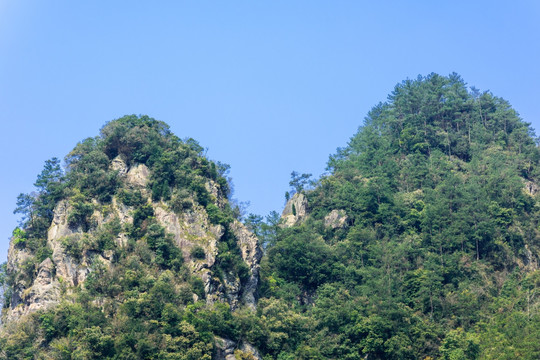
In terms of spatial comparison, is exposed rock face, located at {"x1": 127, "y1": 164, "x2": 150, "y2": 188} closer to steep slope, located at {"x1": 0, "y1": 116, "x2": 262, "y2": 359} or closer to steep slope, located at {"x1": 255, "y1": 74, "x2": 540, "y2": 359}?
steep slope, located at {"x1": 0, "y1": 116, "x2": 262, "y2": 359}

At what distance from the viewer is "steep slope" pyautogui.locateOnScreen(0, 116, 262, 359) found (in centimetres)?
5162

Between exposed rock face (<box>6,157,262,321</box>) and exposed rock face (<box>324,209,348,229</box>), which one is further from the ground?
exposed rock face (<box>324,209,348,229</box>)

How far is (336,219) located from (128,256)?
72.0 ft

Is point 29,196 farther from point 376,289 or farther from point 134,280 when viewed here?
point 376,289

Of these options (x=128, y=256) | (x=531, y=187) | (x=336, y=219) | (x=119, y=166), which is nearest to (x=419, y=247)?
(x=336, y=219)

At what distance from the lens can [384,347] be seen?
57.2m

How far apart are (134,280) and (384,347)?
19.0m

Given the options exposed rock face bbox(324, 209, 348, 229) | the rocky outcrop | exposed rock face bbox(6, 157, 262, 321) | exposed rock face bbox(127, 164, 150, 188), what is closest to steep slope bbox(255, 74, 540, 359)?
exposed rock face bbox(324, 209, 348, 229)

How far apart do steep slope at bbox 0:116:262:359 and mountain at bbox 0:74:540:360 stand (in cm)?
13

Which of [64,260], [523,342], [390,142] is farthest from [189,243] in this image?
[390,142]

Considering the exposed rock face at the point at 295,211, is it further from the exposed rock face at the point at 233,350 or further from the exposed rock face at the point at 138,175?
the exposed rock face at the point at 233,350

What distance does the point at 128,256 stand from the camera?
57.4 metres

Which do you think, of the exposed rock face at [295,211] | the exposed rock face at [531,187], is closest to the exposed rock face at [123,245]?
the exposed rock face at [295,211]

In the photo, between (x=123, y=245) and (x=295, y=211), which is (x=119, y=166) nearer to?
(x=123, y=245)
